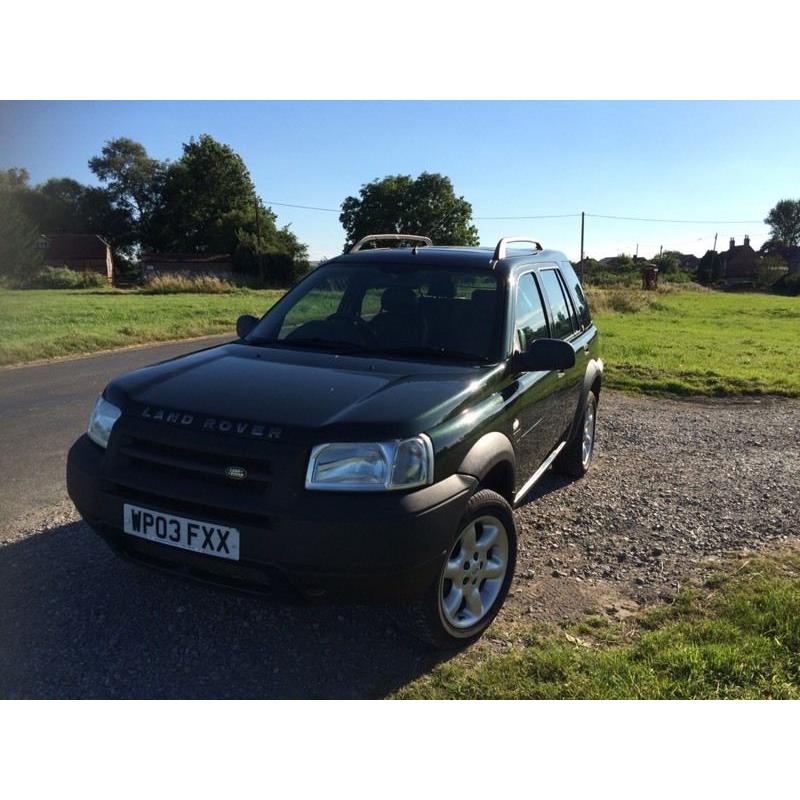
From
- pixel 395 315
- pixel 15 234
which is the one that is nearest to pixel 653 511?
pixel 395 315

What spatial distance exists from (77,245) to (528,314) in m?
67.4

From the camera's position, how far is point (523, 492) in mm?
3930

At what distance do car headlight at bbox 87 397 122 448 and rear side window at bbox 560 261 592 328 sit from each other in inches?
141

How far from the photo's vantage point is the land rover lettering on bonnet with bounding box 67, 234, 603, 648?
2.57 meters

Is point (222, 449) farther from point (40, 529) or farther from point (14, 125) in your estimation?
point (14, 125)

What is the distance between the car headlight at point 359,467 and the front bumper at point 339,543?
44 millimetres

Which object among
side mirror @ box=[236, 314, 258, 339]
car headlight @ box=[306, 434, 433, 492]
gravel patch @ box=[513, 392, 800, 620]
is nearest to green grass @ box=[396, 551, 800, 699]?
gravel patch @ box=[513, 392, 800, 620]

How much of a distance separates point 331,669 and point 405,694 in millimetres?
363

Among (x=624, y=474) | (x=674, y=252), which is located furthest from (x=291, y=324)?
(x=674, y=252)

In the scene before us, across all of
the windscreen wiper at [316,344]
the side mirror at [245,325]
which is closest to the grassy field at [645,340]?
the side mirror at [245,325]

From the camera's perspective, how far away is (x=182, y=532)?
271cm

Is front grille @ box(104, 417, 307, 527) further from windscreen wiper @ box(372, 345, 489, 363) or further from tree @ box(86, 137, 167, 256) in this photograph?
tree @ box(86, 137, 167, 256)

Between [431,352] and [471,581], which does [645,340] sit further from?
[471,581]

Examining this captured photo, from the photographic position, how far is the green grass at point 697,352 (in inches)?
409
